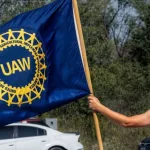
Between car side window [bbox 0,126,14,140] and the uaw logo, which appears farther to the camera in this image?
car side window [bbox 0,126,14,140]

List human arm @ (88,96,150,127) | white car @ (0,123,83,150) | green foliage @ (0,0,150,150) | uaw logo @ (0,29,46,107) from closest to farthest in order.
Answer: human arm @ (88,96,150,127) → uaw logo @ (0,29,46,107) → white car @ (0,123,83,150) → green foliage @ (0,0,150,150)

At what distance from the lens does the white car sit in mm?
16922

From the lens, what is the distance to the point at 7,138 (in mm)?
16984

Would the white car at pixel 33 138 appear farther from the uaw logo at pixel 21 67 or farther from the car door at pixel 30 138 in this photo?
the uaw logo at pixel 21 67

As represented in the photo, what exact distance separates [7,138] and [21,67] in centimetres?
→ 1110

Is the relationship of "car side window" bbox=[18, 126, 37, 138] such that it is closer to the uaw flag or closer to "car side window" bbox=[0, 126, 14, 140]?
"car side window" bbox=[0, 126, 14, 140]

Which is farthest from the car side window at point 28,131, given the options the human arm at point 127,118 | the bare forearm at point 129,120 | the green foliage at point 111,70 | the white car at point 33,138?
the bare forearm at point 129,120

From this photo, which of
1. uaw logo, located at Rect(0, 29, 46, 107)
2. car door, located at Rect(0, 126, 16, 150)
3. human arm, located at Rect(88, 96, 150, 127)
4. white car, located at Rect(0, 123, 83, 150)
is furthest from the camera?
white car, located at Rect(0, 123, 83, 150)

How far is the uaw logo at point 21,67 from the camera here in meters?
6.01

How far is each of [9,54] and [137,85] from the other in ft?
68.7

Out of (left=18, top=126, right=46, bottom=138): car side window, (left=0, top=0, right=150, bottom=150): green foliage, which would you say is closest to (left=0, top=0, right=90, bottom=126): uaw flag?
(left=18, top=126, right=46, bottom=138): car side window

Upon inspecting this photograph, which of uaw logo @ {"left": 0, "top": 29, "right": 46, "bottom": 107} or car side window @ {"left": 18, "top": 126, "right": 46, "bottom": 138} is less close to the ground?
uaw logo @ {"left": 0, "top": 29, "right": 46, "bottom": 107}

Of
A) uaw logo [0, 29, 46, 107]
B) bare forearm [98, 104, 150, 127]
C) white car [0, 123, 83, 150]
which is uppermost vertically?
uaw logo [0, 29, 46, 107]

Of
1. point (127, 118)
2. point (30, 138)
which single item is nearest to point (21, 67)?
point (127, 118)
